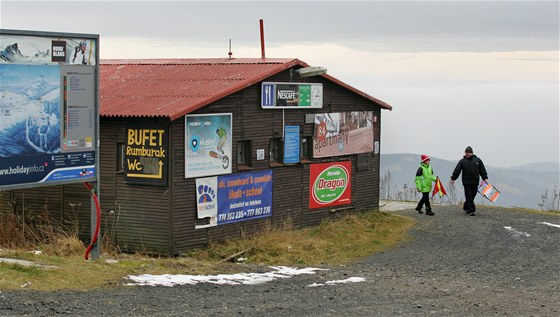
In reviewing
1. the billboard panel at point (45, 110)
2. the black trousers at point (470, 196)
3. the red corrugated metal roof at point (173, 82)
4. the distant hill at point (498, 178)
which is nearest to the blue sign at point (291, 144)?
the red corrugated metal roof at point (173, 82)

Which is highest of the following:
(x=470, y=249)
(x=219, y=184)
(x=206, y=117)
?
(x=206, y=117)

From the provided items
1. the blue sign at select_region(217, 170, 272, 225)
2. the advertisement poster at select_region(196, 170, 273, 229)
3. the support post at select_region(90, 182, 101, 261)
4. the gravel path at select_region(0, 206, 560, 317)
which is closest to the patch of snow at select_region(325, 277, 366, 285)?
the gravel path at select_region(0, 206, 560, 317)

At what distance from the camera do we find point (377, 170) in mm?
26812

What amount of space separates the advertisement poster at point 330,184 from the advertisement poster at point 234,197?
1.88m

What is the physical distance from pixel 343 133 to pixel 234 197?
15.9 feet

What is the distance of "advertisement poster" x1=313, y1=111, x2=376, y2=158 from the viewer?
2412 centimetres

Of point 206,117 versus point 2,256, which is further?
point 206,117

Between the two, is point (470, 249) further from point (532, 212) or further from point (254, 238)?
point (532, 212)

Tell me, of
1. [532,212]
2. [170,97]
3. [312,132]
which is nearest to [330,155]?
[312,132]

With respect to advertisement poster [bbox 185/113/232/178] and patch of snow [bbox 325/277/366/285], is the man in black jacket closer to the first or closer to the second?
advertisement poster [bbox 185/113/232/178]

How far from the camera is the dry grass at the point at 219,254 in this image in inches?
557

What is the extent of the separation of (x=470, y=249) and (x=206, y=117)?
6568mm

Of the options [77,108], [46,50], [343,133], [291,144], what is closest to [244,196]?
[291,144]

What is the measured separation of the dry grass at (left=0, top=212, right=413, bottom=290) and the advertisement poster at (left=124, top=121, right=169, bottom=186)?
1.74 meters
